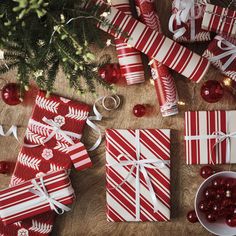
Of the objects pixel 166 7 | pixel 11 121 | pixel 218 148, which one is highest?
pixel 166 7

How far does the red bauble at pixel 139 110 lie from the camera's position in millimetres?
1659

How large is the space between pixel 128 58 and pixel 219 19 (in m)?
0.34

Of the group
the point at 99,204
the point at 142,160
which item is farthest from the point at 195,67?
the point at 99,204

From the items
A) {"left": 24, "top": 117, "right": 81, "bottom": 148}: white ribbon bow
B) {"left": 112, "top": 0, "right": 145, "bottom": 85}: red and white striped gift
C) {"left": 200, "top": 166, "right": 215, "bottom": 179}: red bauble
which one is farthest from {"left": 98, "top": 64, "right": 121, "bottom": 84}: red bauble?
{"left": 200, "top": 166, "right": 215, "bottom": 179}: red bauble

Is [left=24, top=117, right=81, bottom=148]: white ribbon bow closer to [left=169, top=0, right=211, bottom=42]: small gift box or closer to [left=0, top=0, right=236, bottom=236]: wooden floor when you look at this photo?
[left=0, top=0, right=236, bottom=236]: wooden floor

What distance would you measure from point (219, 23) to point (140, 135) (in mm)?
486

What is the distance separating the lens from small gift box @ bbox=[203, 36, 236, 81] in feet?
5.20

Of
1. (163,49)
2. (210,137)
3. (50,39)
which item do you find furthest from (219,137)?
(50,39)

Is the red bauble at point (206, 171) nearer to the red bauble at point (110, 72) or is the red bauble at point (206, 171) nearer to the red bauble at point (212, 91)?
the red bauble at point (212, 91)

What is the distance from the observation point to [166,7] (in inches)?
66.1

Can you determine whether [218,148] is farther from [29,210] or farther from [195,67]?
[29,210]

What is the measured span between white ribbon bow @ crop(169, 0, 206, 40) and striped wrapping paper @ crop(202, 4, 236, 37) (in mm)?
55

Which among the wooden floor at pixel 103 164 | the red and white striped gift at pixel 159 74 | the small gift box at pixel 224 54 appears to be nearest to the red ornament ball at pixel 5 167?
the wooden floor at pixel 103 164

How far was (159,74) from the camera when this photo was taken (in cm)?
162
